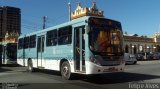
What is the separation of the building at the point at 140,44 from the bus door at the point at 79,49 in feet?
190

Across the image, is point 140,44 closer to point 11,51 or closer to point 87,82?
point 11,51

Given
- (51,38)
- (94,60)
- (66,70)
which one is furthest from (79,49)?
(51,38)

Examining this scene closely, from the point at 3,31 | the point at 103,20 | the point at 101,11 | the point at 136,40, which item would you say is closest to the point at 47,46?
the point at 103,20

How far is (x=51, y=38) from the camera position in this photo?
1909 cm

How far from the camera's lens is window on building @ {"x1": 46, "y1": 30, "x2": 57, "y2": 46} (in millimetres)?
18422

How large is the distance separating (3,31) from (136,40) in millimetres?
35578

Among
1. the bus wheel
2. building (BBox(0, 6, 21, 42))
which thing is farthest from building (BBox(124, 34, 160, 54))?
the bus wheel

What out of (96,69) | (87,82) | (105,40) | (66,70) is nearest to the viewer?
(96,69)

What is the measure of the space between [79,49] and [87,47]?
1.12 m

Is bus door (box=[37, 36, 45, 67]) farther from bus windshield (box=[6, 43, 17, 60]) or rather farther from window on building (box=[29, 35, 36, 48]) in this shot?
bus windshield (box=[6, 43, 17, 60])

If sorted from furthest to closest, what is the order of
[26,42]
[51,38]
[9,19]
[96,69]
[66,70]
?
[9,19] < [26,42] < [51,38] < [66,70] < [96,69]

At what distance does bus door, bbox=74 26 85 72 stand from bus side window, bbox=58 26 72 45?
0.67 metres

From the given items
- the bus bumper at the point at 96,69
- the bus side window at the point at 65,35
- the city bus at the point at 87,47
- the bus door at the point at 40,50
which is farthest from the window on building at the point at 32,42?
the bus bumper at the point at 96,69

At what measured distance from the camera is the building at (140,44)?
77.5 metres
